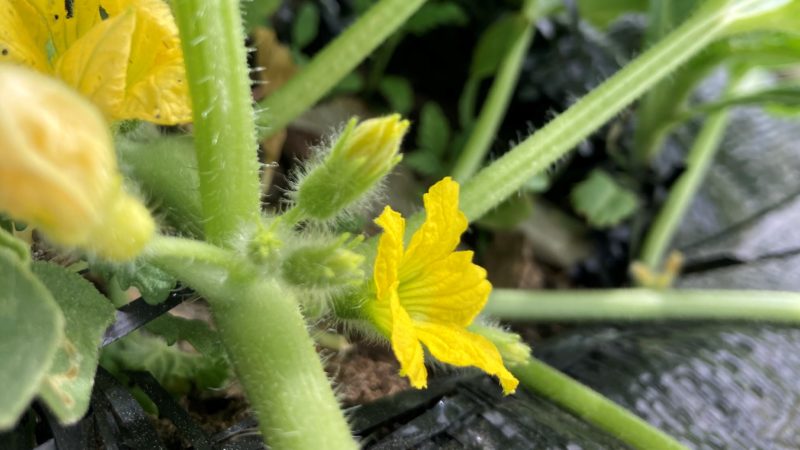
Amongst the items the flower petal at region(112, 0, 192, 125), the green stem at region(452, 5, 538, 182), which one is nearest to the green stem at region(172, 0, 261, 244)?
the flower petal at region(112, 0, 192, 125)

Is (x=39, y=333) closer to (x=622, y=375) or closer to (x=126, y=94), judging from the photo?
(x=126, y=94)

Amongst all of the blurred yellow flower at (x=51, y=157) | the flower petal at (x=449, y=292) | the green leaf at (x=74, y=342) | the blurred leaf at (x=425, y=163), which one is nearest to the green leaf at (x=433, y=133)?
the blurred leaf at (x=425, y=163)

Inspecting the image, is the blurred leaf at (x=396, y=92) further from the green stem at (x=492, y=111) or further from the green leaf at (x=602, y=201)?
the green leaf at (x=602, y=201)

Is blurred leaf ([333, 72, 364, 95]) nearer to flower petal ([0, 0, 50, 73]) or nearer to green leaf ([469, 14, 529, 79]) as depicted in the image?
green leaf ([469, 14, 529, 79])

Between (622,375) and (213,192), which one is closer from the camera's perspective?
(213,192)

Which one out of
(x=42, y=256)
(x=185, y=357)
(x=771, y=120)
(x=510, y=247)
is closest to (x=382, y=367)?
(x=185, y=357)

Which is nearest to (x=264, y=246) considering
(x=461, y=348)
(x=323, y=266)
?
(x=323, y=266)
